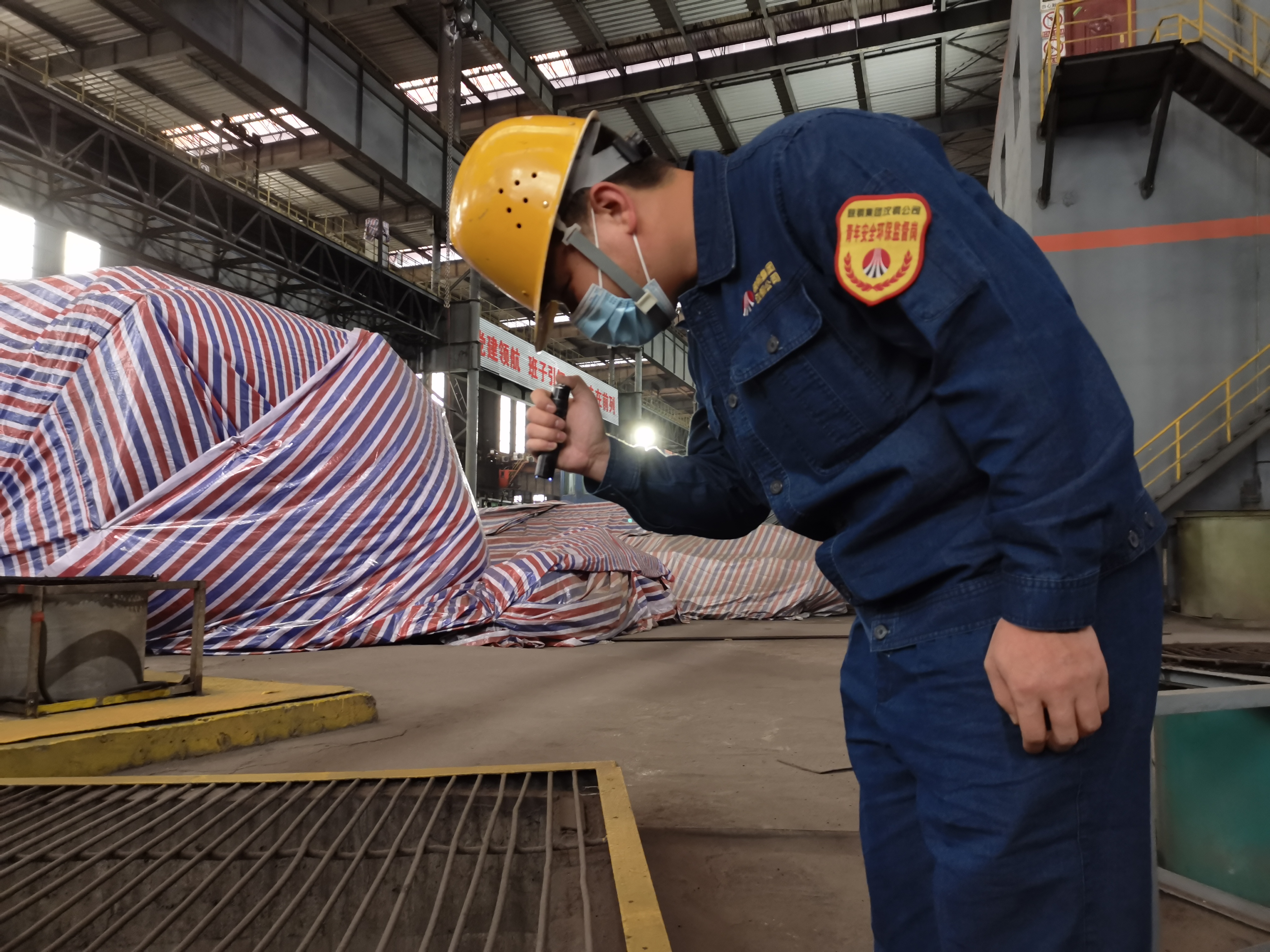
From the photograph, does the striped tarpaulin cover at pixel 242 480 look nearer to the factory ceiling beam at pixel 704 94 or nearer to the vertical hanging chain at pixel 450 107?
the vertical hanging chain at pixel 450 107

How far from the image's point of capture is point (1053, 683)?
2.93ft

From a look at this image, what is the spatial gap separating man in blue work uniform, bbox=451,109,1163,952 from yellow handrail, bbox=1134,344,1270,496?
312 inches

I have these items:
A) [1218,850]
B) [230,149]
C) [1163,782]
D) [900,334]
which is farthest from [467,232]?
[230,149]

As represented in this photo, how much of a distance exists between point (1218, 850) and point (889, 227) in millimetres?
1617

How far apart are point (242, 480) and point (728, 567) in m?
4.26

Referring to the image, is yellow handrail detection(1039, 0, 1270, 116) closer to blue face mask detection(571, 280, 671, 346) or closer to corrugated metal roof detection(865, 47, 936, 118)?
corrugated metal roof detection(865, 47, 936, 118)

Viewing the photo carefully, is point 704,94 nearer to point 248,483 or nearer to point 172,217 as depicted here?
point 172,217

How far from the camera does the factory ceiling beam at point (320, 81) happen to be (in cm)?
886

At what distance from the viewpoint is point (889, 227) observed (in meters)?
0.97

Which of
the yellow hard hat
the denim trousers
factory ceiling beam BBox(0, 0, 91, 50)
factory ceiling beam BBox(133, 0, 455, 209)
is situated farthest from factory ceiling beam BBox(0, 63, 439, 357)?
the denim trousers

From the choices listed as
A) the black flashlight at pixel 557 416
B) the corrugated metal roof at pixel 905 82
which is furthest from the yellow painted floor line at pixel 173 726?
the corrugated metal roof at pixel 905 82

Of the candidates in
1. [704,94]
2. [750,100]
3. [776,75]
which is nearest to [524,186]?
[776,75]

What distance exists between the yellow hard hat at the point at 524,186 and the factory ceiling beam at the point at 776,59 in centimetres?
1153

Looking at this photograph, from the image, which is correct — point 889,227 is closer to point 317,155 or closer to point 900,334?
point 900,334
